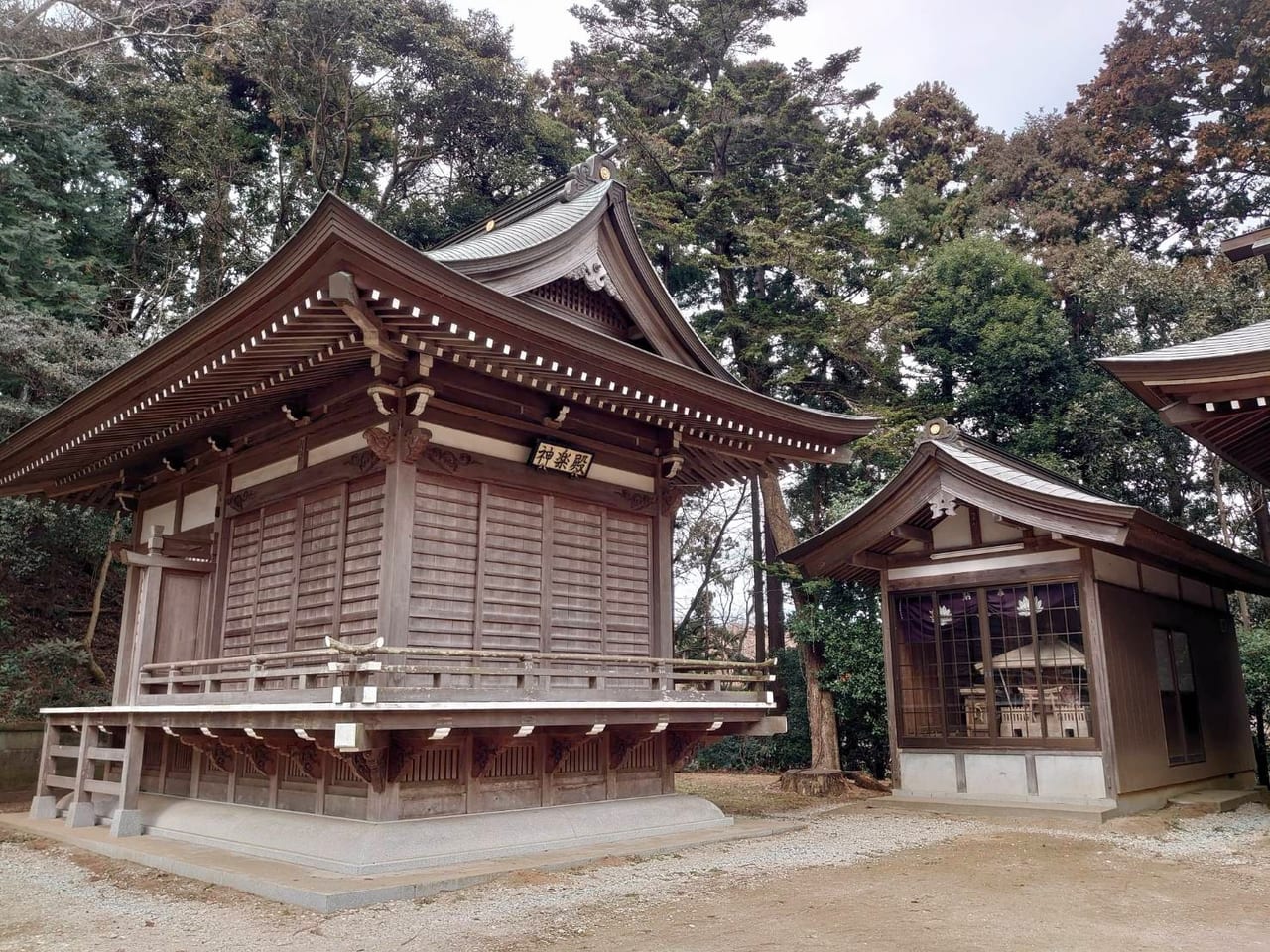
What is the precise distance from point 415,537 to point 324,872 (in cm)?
290

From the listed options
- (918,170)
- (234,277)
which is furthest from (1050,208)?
(234,277)

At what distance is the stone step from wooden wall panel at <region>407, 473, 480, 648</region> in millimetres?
9571

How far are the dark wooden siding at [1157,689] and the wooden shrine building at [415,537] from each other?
4293mm

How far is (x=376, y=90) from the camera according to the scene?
952 inches

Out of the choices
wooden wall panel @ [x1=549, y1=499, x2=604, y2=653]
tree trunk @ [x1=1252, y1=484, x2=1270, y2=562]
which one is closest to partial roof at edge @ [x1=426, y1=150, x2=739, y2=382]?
wooden wall panel @ [x1=549, y1=499, x2=604, y2=653]

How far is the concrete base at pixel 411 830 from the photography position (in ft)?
24.1

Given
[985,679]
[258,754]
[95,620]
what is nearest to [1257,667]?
[985,679]

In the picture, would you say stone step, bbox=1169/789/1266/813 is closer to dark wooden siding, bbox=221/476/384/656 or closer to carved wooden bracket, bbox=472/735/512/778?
carved wooden bracket, bbox=472/735/512/778

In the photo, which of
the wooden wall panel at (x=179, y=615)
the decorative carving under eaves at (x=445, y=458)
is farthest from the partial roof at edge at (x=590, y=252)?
the wooden wall panel at (x=179, y=615)

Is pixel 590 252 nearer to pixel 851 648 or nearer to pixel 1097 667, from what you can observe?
pixel 1097 667

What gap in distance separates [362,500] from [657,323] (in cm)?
418

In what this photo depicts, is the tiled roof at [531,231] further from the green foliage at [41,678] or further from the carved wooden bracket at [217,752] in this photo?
the green foliage at [41,678]

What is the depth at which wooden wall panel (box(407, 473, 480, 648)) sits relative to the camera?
27.7 feet

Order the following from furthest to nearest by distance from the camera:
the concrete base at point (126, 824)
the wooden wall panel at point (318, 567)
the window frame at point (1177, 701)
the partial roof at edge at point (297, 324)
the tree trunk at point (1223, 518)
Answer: the tree trunk at point (1223, 518), the window frame at point (1177, 701), the concrete base at point (126, 824), the wooden wall panel at point (318, 567), the partial roof at edge at point (297, 324)
